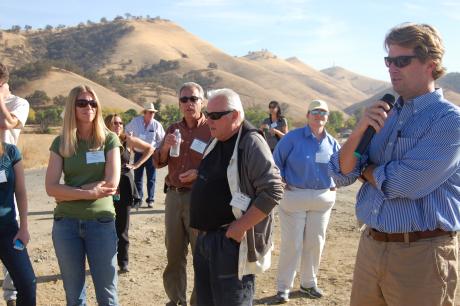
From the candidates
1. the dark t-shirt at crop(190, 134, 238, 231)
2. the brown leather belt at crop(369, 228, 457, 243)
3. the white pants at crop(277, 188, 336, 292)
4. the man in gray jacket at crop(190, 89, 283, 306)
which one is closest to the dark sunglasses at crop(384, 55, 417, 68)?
the brown leather belt at crop(369, 228, 457, 243)

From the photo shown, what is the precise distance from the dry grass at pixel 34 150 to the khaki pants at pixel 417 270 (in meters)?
18.8

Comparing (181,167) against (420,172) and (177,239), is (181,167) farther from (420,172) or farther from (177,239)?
(420,172)

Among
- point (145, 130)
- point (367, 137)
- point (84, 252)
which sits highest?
point (145, 130)

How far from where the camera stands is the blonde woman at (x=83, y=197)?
3.70 meters

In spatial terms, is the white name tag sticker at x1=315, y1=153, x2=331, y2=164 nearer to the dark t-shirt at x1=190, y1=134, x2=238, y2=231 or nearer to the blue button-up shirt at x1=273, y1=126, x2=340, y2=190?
the blue button-up shirt at x1=273, y1=126, x2=340, y2=190

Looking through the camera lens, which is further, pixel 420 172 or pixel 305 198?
pixel 305 198

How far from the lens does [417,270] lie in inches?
100

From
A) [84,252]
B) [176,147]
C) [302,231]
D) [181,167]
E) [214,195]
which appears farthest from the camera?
[302,231]

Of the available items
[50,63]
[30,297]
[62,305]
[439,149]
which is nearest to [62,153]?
[30,297]

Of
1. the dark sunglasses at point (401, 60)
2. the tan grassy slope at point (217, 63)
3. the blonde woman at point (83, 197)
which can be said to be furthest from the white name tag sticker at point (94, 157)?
the tan grassy slope at point (217, 63)

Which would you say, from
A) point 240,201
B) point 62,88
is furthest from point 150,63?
point 240,201

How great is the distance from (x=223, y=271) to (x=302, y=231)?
2365 millimetres

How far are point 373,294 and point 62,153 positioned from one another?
2.43 meters

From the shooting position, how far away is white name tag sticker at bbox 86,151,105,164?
12.5ft
